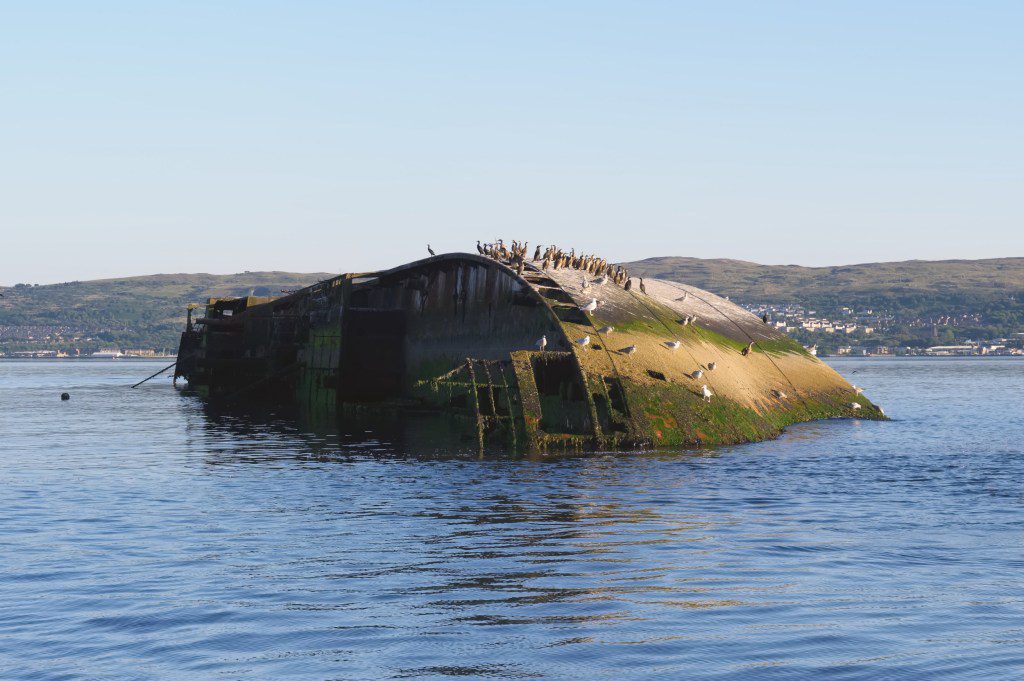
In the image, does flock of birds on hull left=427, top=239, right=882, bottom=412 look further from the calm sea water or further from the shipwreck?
the calm sea water

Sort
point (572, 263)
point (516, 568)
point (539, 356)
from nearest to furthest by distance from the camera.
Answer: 1. point (516, 568)
2. point (539, 356)
3. point (572, 263)

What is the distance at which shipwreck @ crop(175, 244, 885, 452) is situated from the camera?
37812 mm

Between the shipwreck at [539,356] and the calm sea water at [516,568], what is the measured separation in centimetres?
348

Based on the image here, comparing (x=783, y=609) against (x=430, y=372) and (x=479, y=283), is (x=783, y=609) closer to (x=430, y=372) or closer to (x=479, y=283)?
(x=479, y=283)

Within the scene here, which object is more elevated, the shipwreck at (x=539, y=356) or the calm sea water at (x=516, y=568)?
the shipwreck at (x=539, y=356)

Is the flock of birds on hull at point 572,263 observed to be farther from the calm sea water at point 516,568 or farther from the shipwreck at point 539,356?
the calm sea water at point 516,568

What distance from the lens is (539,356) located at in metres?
37.5

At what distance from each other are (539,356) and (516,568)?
20.0 m

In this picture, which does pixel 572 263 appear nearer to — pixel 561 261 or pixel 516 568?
pixel 561 261

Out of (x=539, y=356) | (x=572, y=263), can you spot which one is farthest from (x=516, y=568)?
(x=572, y=263)

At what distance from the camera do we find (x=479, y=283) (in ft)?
158

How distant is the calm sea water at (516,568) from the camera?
12859mm

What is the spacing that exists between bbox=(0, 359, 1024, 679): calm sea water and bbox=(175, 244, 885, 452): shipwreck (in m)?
3.48

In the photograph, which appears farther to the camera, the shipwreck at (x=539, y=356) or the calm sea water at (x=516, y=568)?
the shipwreck at (x=539, y=356)
